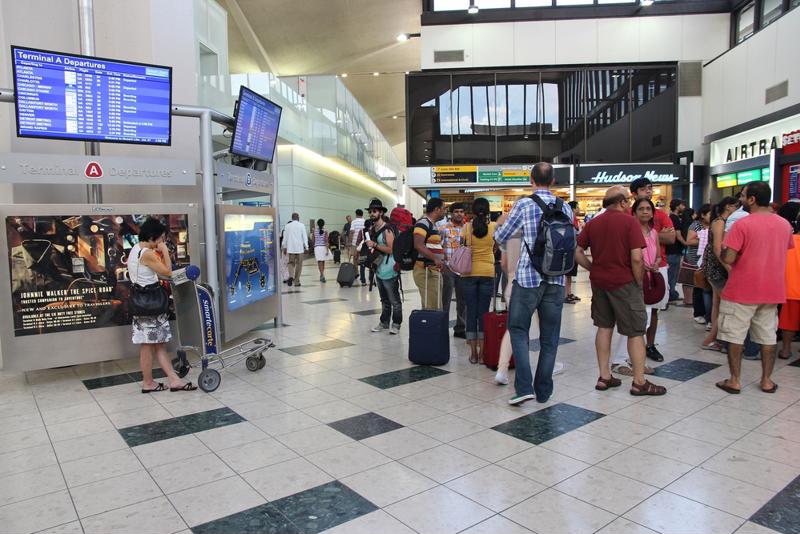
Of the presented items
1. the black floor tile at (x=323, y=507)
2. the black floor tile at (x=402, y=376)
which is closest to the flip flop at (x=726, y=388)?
the black floor tile at (x=402, y=376)

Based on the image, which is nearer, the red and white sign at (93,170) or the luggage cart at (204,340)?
the luggage cart at (204,340)

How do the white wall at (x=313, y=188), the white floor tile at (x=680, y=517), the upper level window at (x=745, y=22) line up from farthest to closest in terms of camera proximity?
the white wall at (x=313, y=188)
the upper level window at (x=745, y=22)
the white floor tile at (x=680, y=517)

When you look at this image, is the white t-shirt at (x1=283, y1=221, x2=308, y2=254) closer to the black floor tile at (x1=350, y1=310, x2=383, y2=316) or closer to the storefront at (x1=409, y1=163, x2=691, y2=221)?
the black floor tile at (x1=350, y1=310, x2=383, y2=316)

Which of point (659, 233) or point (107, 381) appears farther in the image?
point (659, 233)

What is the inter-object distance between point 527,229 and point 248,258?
389cm

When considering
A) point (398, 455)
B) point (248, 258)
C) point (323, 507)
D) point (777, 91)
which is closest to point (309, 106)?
point (777, 91)

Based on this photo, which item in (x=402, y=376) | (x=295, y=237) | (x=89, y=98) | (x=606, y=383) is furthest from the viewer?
(x=295, y=237)

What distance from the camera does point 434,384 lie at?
180 inches

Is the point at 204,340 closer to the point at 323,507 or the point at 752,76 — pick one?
the point at 323,507

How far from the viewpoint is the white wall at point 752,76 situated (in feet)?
39.7

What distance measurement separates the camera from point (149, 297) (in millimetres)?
4375

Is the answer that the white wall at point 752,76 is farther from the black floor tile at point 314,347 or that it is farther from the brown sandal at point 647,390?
the black floor tile at point 314,347

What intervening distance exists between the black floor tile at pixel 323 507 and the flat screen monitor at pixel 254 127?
4486 mm

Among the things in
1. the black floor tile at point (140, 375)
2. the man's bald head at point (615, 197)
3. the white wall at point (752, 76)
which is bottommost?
the black floor tile at point (140, 375)
